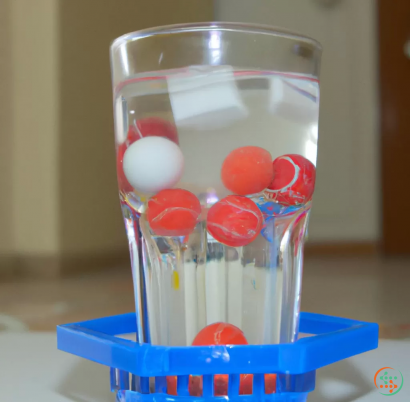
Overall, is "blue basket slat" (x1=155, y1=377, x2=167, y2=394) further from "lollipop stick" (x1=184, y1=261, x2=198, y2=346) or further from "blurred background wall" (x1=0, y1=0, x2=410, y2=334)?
"blurred background wall" (x1=0, y1=0, x2=410, y2=334)

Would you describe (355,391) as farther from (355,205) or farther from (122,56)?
(355,205)

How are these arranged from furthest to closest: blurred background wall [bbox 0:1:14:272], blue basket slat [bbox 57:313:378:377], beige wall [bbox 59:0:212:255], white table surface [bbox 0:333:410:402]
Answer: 1. beige wall [bbox 59:0:212:255]
2. blurred background wall [bbox 0:1:14:272]
3. white table surface [bbox 0:333:410:402]
4. blue basket slat [bbox 57:313:378:377]

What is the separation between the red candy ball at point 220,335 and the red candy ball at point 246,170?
104 mm

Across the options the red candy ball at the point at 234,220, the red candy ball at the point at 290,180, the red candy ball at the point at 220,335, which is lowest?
the red candy ball at the point at 220,335

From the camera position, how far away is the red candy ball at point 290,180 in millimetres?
425

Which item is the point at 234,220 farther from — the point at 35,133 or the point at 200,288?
the point at 35,133

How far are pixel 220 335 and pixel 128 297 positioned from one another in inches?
46.3

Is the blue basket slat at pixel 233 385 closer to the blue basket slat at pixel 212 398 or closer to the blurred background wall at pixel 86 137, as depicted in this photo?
the blue basket slat at pixel 212 398

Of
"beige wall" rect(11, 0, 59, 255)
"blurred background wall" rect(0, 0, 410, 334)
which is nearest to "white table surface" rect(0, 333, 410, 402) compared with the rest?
"blurred background wall" rect(0, 0, 410, 334)

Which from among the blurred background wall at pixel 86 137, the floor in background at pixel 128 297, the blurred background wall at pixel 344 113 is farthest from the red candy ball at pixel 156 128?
the blurred background wall at pixel 344 113

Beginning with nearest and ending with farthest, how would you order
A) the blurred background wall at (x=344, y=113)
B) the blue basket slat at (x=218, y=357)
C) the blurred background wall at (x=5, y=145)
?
the blue basket slat at (x=218, y=357)
the blurred background wall at (x=5, y=145)
the blurred background wall at (x=344, y=113)

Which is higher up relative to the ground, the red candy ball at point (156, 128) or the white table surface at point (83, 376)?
the red candy ball at point (156, 128)

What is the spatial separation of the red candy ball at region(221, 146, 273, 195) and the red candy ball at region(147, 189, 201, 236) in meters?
0.03

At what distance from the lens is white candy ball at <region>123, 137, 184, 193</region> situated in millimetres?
419
